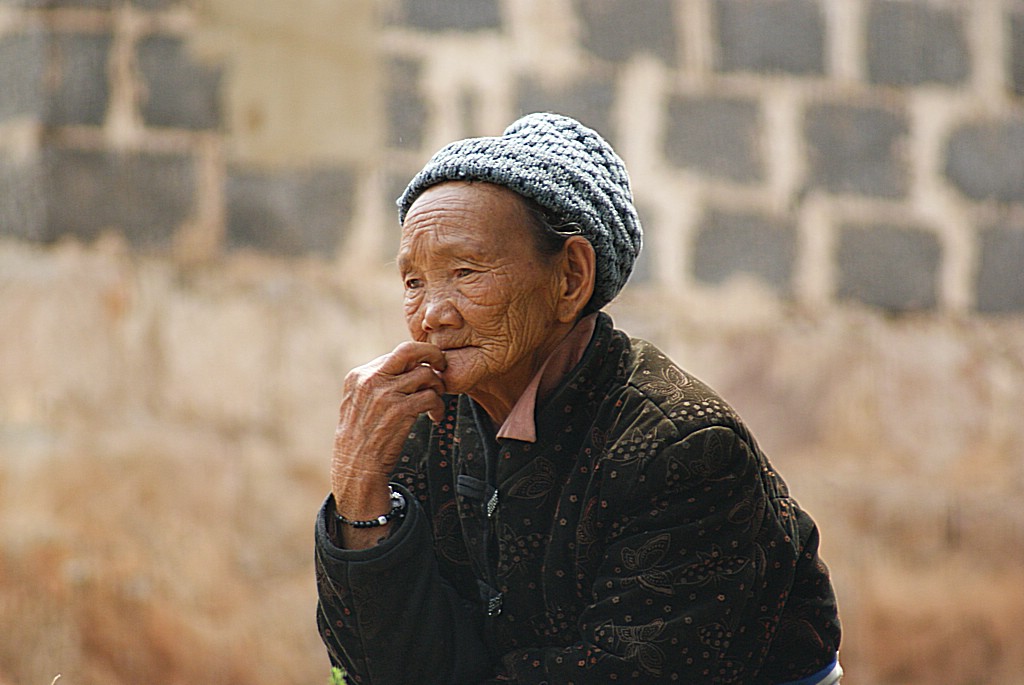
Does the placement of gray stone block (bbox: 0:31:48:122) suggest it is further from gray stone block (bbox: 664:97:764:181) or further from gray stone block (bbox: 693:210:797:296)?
gray stone block (bbox: 693:210:797:296)

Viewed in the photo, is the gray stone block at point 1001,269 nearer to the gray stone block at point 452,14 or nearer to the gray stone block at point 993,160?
the gray stone block at point 993,160

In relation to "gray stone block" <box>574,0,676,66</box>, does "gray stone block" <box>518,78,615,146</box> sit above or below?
below

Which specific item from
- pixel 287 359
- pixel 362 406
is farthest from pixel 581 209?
pixel 287 359

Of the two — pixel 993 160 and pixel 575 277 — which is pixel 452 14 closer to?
pixel 993 160

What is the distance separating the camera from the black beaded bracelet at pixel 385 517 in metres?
2.25

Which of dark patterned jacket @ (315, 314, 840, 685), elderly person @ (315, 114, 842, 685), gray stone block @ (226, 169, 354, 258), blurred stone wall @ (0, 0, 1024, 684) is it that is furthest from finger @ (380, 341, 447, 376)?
gray stone block @ (226, 169, 354, 258)

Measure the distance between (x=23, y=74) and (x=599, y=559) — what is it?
2.85 m

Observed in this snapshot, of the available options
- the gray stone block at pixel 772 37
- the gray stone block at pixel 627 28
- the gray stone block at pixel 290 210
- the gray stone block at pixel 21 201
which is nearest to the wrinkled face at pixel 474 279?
the gray stone block at pixel 290 210

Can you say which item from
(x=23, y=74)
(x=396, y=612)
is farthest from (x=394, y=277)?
(x=396, y=612)

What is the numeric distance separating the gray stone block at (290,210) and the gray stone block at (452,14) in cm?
56

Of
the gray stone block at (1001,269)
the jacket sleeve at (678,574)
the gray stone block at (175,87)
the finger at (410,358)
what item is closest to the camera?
the jacket sleeve at (678,574)

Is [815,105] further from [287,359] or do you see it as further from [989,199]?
[287,359]

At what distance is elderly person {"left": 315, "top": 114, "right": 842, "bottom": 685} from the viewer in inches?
84.9

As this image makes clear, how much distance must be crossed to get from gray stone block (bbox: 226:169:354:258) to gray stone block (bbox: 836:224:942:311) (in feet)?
5.71
